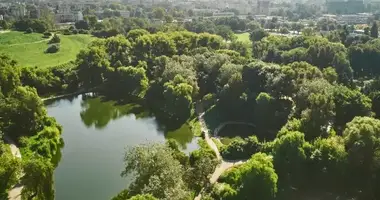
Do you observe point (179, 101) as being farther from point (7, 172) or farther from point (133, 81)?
point (7, 172)

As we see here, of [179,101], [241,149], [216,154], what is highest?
[179,101]

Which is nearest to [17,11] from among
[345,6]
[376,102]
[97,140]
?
[97,140]

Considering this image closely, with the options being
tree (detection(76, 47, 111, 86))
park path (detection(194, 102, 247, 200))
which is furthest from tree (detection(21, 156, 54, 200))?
tree (detection(76, 47, 111, 86))

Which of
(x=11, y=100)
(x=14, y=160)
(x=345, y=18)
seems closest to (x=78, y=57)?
(x=11, y=100)

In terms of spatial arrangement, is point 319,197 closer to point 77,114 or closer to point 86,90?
point 77,114

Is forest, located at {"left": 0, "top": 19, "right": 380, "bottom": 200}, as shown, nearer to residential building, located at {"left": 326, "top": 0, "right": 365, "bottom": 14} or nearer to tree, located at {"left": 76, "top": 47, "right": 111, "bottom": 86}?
tree, located at {"left": 76, "top": 47, "right": 111, "bottom": 86}

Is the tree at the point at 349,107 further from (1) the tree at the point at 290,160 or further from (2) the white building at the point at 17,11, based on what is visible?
(2) the white building at the point at 17,11
